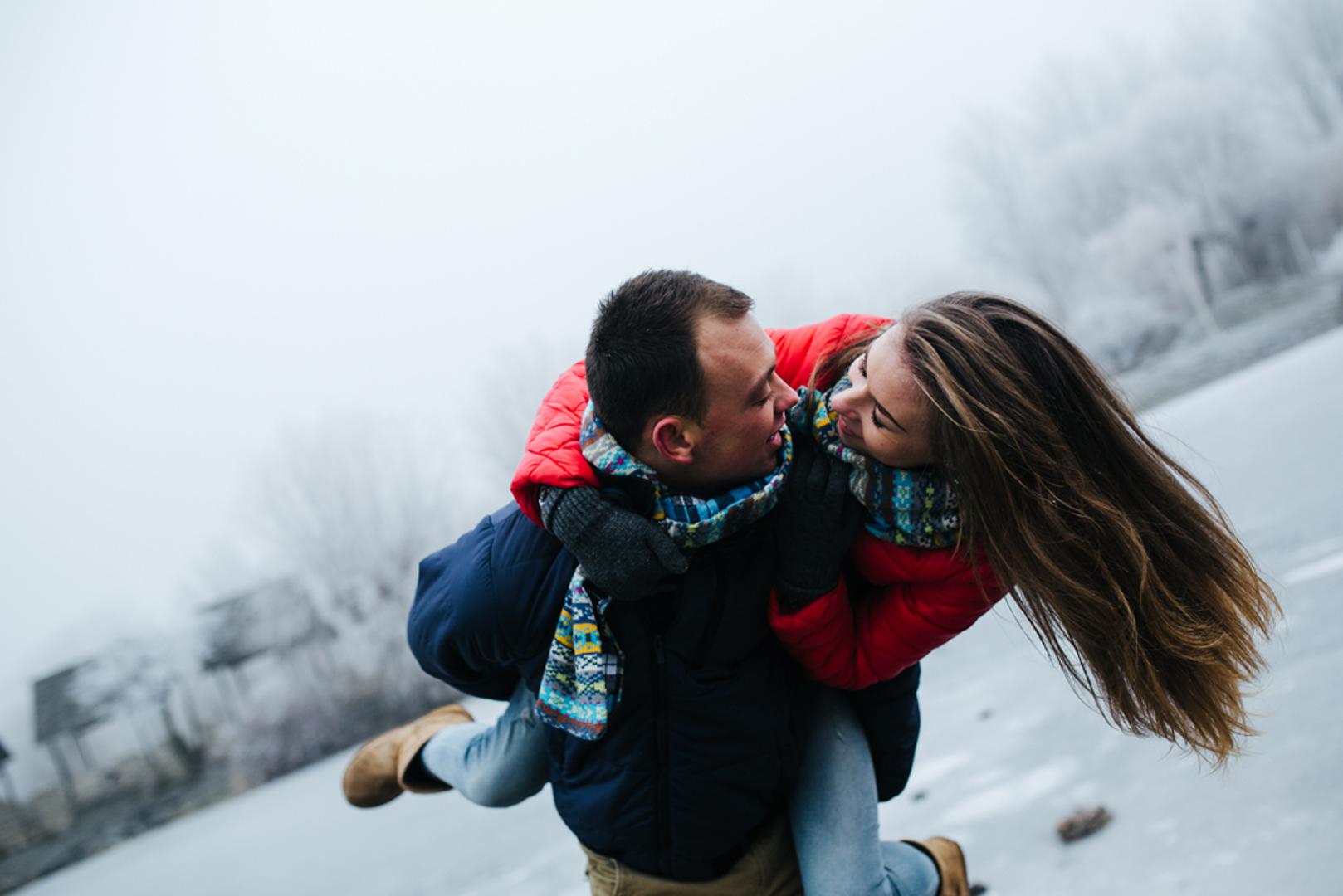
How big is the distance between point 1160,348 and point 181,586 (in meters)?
3.64

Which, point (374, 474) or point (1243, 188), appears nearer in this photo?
point (374, 474)

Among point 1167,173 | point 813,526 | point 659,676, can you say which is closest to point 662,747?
point 659,676

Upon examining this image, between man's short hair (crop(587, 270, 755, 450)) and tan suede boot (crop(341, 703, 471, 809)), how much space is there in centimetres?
82

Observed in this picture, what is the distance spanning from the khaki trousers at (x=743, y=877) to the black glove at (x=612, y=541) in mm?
445

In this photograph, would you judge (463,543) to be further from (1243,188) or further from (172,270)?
(1243,188)

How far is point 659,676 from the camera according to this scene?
1.08 metres

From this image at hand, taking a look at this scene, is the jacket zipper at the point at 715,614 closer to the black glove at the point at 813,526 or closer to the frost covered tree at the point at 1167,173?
the black glove at the point at 813,526

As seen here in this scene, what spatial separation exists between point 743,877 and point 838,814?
0.15 m

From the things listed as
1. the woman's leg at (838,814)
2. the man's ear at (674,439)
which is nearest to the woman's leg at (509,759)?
the woman's leg at (838,814)

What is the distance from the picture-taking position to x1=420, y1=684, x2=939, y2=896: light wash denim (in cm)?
115

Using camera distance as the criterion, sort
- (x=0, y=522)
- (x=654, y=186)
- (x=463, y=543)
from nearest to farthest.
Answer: (x=463, y=543) → (x=0, y=522) → (x=654, y=186)

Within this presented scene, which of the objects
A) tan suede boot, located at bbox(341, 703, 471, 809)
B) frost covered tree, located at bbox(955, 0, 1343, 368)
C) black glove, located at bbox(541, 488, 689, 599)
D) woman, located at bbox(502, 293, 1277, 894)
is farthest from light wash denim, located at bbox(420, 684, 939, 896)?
frost covered tree, located at bbox(955, 0, 1343, 368)

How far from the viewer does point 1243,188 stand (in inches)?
153

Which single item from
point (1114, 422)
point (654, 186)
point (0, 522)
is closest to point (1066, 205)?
point (654, 186)
